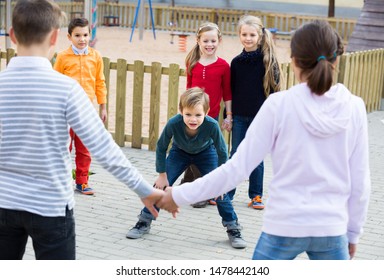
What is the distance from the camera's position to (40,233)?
3.20m

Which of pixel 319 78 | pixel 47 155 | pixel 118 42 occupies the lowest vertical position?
pixel 118 42

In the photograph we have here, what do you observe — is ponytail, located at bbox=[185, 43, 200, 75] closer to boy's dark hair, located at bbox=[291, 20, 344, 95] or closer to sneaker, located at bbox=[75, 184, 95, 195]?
sneaker, located at bbox=[75, 184, 95, 195]

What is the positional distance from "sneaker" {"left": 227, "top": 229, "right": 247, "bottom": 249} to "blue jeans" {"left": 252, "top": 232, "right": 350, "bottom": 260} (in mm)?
2569

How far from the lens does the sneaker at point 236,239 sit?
5711 mm

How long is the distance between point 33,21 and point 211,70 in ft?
12.1

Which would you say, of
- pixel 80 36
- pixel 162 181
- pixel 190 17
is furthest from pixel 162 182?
pixel 190 17

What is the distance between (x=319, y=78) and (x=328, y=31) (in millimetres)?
202

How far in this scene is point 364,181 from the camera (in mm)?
3186

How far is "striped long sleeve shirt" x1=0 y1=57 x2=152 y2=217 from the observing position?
3.17 meters

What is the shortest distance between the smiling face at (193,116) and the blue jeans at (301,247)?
2.47 m

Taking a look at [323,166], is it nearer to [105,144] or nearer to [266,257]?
[266,257]

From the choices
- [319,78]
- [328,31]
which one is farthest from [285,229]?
[328,31]

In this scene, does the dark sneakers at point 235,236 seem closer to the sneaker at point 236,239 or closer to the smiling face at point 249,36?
the sneaker at point 236,239

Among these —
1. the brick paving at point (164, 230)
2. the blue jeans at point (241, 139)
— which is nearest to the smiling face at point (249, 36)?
the blue jeans at point (241, 139)
